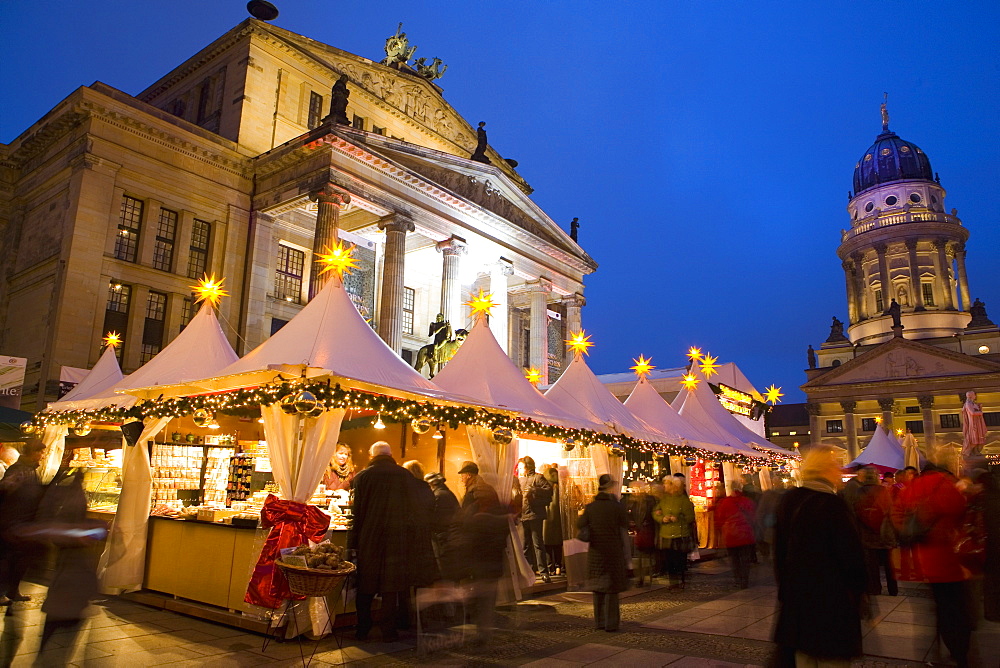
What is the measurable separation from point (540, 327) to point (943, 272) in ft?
166

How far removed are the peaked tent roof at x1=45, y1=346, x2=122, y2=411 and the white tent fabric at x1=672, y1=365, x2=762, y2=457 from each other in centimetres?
1325

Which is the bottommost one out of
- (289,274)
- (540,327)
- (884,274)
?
(540,327)

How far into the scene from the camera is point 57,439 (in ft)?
43.8

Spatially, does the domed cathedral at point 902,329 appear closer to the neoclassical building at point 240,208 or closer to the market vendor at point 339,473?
the neoclassical building at point 240,208

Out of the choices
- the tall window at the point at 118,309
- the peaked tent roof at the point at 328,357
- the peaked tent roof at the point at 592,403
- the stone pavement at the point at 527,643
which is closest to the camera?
the stone pavement at the point at 527,643

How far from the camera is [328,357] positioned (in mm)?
9031

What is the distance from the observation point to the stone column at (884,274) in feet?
210

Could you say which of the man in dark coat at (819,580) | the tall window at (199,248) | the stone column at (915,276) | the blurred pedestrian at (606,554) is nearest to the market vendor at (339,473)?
the blurred pedestrian at (606,554)

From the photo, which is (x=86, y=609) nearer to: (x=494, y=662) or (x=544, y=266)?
(x=494, y=662)

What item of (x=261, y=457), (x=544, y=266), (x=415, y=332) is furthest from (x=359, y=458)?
(x=544, y=266)

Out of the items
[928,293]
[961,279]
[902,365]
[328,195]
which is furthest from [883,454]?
[961,279]

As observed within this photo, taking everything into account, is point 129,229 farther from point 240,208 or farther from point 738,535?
point 738,535

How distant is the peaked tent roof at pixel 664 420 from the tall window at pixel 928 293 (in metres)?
57.9

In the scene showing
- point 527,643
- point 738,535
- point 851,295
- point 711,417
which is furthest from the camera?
point 851,295
